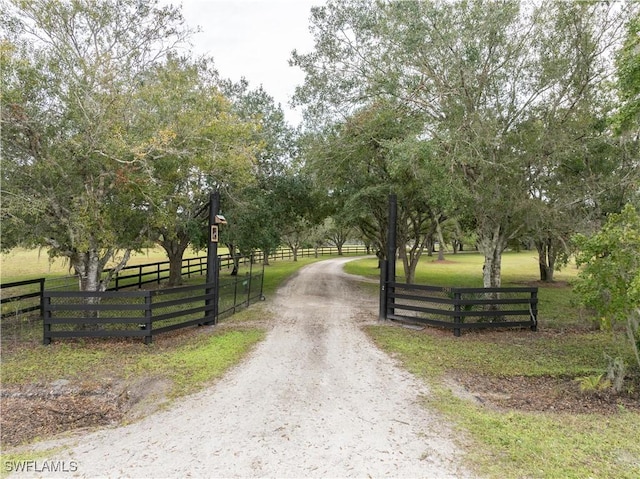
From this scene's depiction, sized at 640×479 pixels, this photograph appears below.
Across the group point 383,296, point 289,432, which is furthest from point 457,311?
point 289,432

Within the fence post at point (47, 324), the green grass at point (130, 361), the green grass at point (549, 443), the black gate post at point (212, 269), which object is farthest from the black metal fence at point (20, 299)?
the green grass at point (549, 443)

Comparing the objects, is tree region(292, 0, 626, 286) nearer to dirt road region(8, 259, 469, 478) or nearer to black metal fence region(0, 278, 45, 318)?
dirt road region(8, 259, 469, 478)

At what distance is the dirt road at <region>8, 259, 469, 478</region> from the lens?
340cm

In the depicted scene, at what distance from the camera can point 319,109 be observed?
464 inches

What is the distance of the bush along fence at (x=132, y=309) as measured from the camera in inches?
285

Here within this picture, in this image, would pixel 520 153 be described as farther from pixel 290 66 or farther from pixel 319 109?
pixel 290 66

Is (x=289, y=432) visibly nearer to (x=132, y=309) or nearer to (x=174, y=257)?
(x=132, y=309)

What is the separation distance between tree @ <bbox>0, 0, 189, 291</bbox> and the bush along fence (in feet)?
3.44

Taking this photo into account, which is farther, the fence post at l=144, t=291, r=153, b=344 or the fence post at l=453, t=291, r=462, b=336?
the fence post at l=453, t=291, r=462, b=336

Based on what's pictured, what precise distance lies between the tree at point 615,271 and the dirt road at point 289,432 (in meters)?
3.10

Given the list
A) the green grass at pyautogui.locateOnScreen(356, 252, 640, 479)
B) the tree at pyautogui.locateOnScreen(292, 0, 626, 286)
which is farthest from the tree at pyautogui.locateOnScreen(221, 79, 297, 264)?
the green grass at pyautogui.locateOnScreen(356, 252, 640, 479)

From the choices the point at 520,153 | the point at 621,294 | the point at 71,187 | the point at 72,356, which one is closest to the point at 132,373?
the point at 72,356

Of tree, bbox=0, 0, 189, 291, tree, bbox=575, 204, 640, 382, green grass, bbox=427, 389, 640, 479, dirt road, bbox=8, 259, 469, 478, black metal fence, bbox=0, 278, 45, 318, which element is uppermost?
tree, bbox=0, 0, 189, 291

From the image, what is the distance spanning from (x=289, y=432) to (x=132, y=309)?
4694 millimetres
